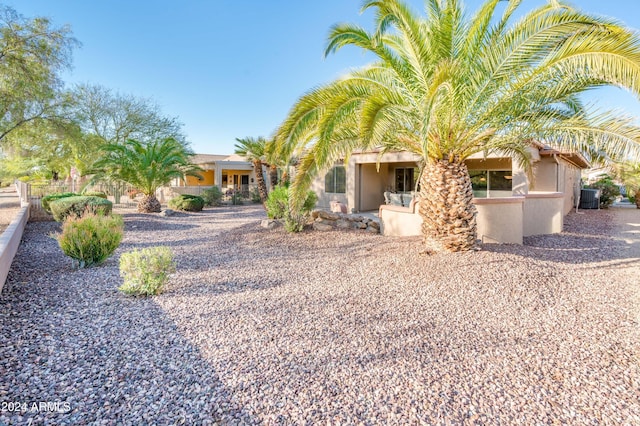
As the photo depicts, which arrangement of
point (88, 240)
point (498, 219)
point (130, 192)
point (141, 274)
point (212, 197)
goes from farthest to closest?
point (130, 192) < point (212, 197) < point (498, 219) < point (88, 240) < point (141, 274)

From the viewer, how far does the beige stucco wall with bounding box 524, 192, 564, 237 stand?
1166 cm

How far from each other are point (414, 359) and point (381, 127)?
4494mm

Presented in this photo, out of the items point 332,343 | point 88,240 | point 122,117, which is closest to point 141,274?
point 88,240

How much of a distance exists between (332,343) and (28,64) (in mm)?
15883

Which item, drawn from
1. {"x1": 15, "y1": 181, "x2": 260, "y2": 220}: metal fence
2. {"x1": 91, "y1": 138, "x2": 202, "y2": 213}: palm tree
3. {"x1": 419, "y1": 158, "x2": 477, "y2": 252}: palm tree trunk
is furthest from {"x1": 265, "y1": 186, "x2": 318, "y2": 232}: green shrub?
{"x1": 15, "y1": 181, "x2": 260, "y2": 220}: metal fence

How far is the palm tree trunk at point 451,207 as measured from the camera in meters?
7.91

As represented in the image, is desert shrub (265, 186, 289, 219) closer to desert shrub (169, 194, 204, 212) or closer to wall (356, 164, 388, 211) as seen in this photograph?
wall (356, 164, 388, 211)

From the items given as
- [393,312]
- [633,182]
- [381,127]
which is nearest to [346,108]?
[381,127]

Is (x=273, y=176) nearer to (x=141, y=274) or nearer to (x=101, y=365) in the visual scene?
(x=141, y=274)

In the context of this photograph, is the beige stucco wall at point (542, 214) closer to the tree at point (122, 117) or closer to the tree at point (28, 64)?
the tree at point (28, 64)

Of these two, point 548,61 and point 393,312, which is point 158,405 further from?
point 548,61

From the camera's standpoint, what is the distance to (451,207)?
7.96 metres

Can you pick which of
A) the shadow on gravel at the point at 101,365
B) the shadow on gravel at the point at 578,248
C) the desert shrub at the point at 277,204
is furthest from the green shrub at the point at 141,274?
the desert shrub at the point at 277,204

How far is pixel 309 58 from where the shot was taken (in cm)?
1794
